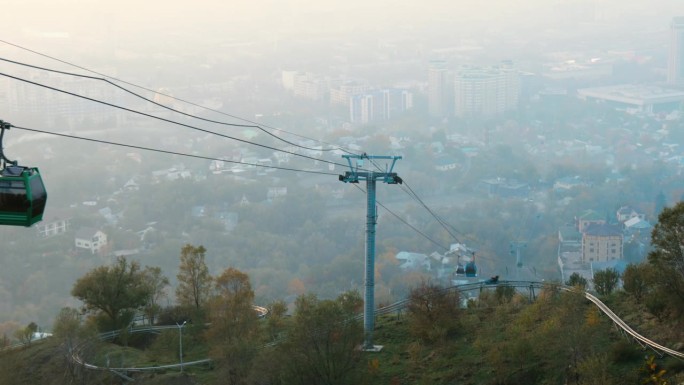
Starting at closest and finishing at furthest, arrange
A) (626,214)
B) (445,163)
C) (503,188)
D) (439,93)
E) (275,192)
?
Result: (626,214), (275,192), (503,188), (445,163), (439,93)

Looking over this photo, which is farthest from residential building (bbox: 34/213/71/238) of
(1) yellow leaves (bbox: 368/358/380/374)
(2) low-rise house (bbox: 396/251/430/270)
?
(1) yellow leaves (bbox: 368/358/380/374)

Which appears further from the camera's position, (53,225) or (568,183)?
(568,183)

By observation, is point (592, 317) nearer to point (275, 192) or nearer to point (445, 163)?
point (275, 192)

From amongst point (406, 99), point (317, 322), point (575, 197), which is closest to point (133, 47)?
point (406, 99)

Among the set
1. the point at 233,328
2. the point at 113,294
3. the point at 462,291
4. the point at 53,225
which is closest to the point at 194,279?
the point at 113,294

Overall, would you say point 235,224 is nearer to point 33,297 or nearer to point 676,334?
point 33,297

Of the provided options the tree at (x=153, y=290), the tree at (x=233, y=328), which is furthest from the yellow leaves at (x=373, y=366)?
the tree at (x=153, y=290)

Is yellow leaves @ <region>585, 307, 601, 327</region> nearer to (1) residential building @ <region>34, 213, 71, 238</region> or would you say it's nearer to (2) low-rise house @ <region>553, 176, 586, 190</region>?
(1) residential building @ <region>34, 213, 71, 238</region>
